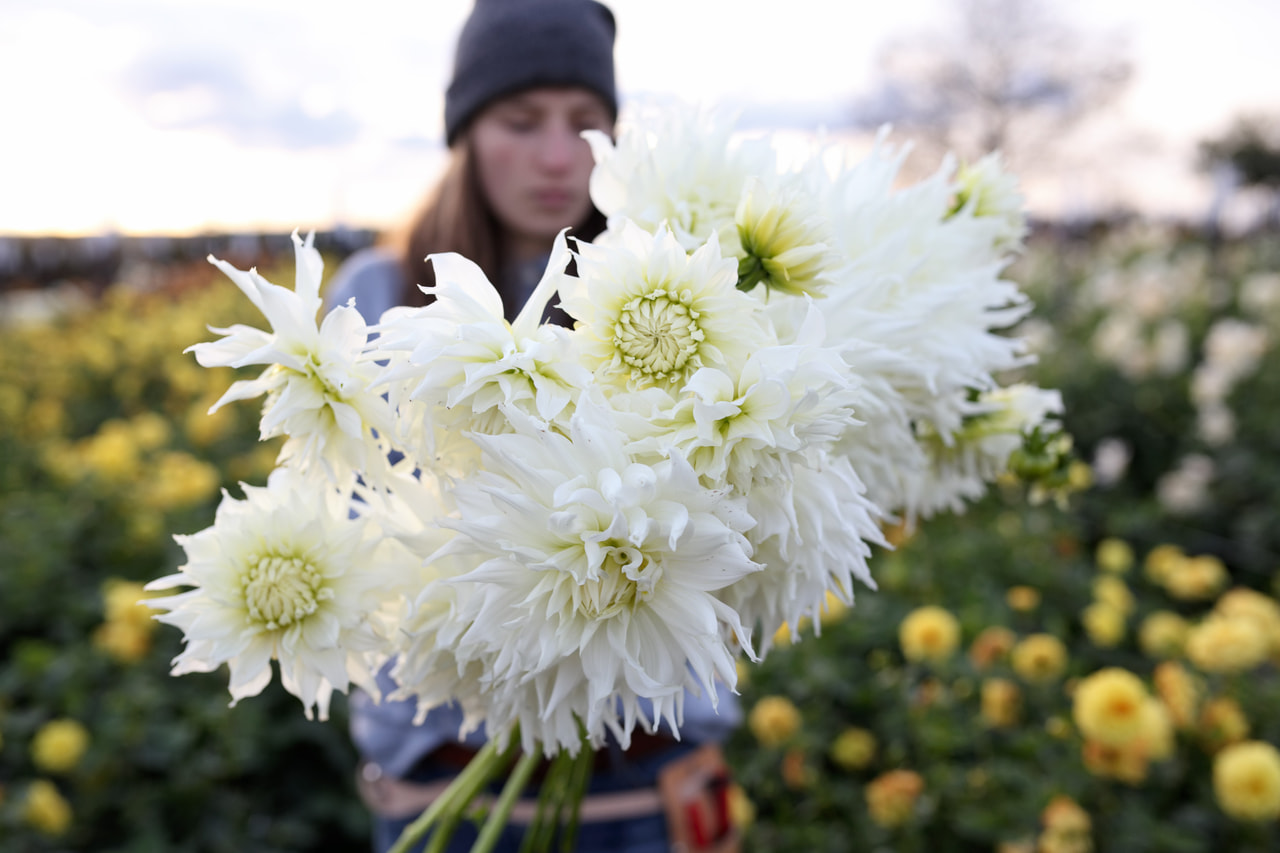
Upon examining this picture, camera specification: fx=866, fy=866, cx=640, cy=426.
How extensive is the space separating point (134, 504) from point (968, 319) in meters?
2.74

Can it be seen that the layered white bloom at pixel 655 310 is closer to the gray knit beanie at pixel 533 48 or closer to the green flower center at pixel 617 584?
the green flower center at pixel 617 584

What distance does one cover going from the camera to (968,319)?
0.63m

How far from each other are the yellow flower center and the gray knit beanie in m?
0.86

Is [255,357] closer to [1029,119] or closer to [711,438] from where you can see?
[711,438]

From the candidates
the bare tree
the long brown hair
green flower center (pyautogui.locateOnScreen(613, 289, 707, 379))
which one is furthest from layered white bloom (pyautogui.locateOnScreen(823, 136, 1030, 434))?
the bare tree

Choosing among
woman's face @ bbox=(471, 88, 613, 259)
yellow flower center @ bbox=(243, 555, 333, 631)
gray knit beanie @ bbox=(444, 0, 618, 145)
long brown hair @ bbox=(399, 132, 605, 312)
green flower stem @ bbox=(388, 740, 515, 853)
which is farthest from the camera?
long brown hair @ bbox=(399, 132, 605, 312)

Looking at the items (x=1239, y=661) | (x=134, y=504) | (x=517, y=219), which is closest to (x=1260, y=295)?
(x=1239, y=661)

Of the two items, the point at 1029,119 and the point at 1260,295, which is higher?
the point at 1029,119

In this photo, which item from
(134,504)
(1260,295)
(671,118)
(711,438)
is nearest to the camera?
(711,438)

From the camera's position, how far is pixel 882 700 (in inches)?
77.9

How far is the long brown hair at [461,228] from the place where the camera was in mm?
1477

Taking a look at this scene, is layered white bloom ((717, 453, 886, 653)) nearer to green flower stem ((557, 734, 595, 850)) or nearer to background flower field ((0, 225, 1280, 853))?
green flower stem ((557, 734, 595, 850))

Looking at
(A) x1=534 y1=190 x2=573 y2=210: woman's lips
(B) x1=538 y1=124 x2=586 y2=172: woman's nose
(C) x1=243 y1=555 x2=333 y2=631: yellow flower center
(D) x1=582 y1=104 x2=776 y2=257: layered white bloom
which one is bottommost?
(C) x1=243 y1=555 x2=333 y2=631: yellow flower center

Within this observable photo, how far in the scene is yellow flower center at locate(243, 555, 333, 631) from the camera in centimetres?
53
